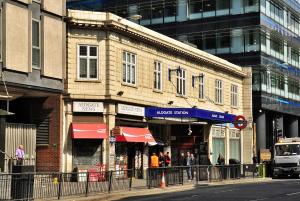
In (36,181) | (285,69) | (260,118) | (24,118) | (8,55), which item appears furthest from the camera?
(285,69)

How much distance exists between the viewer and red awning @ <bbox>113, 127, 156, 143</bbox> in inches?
1348

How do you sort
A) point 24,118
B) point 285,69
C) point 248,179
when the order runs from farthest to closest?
point 285,69, point 248,179, point 24,118

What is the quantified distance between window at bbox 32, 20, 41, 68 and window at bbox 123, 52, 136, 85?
7.00 meters

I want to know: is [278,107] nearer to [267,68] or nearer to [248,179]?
[267,68]

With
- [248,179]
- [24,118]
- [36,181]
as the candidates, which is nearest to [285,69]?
[248,179]

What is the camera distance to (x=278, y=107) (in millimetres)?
63812

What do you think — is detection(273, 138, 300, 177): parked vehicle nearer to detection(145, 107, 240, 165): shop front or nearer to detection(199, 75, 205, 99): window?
detection(145, 107, 240, 165): shop front

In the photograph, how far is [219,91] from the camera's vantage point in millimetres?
49406

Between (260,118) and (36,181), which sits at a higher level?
(260,118)

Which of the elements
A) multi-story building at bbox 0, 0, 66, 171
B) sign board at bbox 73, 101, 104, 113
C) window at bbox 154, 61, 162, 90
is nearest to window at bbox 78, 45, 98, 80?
multi-story building at bbox 0, 0, 66, 171

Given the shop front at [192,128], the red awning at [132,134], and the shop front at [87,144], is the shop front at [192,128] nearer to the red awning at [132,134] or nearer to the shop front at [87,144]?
the red awning at [132,134]

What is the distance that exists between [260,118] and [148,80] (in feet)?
80.6

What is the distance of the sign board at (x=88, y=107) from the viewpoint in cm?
3312

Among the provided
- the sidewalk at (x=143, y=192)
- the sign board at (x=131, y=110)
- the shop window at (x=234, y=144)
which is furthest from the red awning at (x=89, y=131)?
the shop window at (x=234, y=144)
